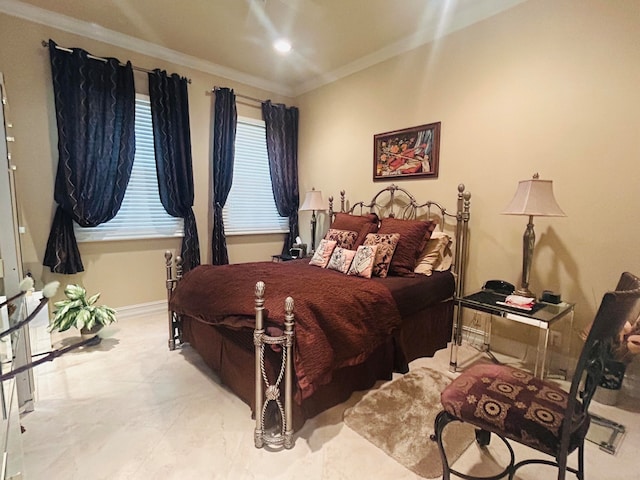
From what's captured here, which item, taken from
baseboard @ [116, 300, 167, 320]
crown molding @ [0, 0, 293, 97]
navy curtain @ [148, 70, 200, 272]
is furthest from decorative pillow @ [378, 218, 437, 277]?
crown molding @ [0, 0, 293, 97]

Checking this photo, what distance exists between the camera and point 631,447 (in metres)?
1.77

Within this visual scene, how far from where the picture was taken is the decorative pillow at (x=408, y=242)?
2.86m

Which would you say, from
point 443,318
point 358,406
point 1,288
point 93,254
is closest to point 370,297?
point 358,406

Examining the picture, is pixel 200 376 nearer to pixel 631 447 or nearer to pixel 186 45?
pixel 631 447

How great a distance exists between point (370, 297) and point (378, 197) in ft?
6.11

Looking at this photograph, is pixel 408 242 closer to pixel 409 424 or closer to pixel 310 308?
pixel 310 308

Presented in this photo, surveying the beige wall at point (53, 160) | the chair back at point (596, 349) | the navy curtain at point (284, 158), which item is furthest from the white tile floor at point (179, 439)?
the navy curtain at point (284, 158)

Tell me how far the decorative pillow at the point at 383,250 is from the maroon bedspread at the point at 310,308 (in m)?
0.27

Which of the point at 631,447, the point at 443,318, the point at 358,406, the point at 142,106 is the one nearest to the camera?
the point at 631,447

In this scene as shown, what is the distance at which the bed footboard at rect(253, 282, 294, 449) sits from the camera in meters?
1.67

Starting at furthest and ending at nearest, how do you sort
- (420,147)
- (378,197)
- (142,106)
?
1. (378,197)
2. (142,106)
3. (420,147)

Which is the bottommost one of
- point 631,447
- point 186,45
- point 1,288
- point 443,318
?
point 631,447

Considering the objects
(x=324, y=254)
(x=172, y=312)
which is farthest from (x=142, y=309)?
(x=324, y=254)

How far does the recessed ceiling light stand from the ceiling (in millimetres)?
63
